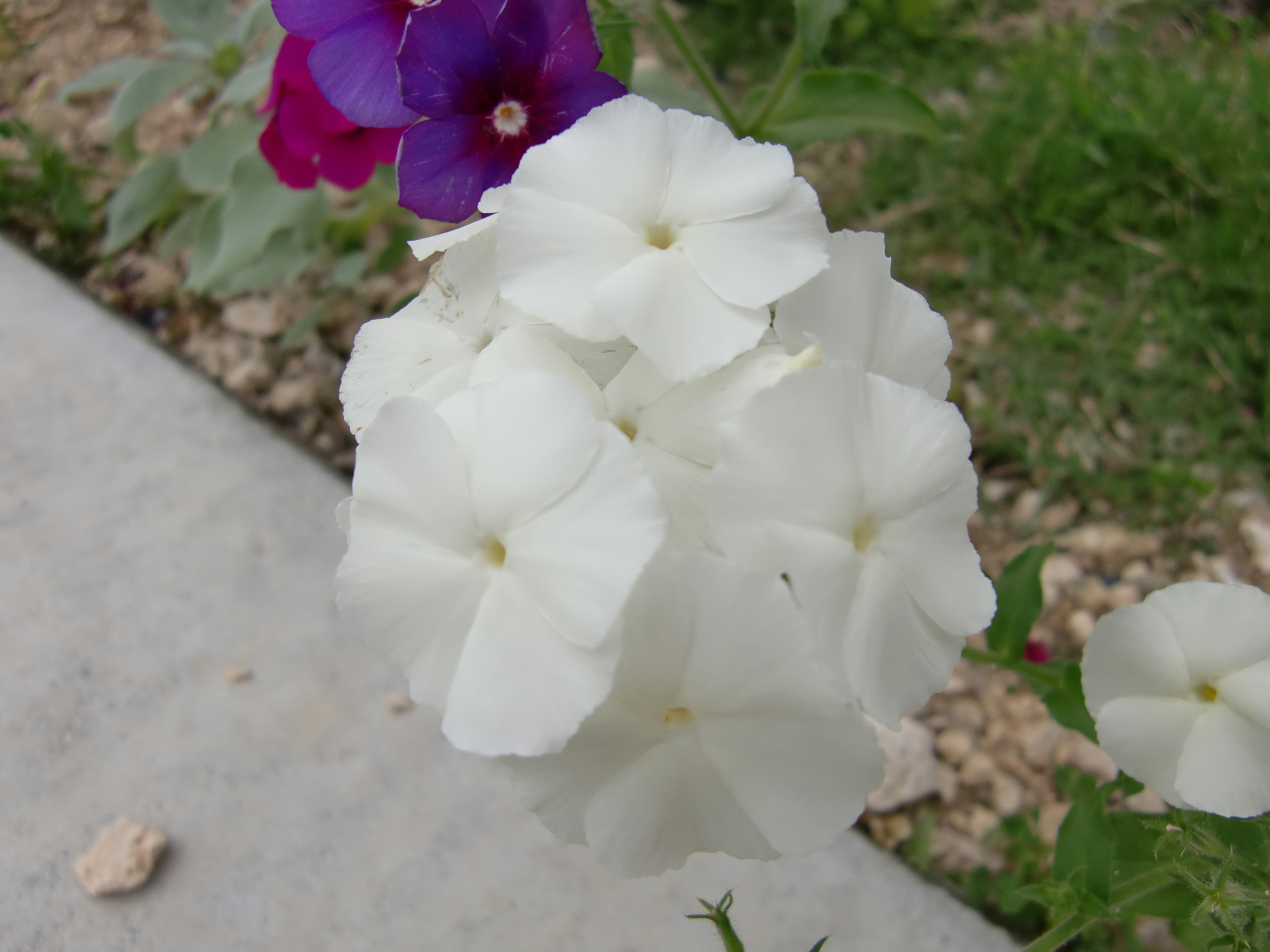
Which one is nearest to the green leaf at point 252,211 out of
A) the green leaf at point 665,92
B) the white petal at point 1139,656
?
the green leaf at point 665,92

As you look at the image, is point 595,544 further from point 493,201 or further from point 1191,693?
point 1191,693

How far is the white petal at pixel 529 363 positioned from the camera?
544 millimetres

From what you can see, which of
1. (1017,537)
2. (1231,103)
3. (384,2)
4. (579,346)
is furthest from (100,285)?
(1231,103)

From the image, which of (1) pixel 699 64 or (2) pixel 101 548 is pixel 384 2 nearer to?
(1) pixel 699 64

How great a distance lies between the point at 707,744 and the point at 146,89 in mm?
1341

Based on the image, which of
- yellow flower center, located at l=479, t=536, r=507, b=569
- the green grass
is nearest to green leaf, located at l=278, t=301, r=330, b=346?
the green grass

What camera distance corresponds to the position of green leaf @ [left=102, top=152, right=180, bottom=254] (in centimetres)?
149

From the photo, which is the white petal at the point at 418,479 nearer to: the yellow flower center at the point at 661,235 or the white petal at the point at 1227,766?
the yellow flower center at the point at 661,235

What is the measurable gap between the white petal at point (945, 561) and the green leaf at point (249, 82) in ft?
3.61

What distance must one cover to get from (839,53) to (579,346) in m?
1.54

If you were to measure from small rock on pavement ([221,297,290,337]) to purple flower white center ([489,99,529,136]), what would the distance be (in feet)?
3.03

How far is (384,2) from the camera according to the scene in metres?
0.76

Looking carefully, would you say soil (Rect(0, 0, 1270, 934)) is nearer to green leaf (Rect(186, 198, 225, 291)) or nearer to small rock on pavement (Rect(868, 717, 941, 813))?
small rock on pavement (Rect(868, 717, 941, 813))

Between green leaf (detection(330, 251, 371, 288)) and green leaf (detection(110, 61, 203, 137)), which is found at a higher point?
green leaf (detection(110, 61, 203, 137))
